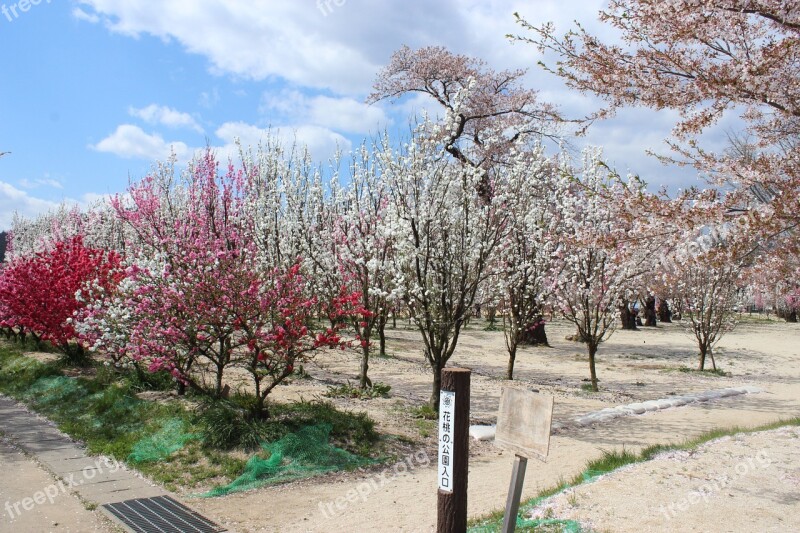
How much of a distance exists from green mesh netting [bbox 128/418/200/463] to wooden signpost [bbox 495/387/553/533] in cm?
470

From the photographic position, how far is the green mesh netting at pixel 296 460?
19.9 feet

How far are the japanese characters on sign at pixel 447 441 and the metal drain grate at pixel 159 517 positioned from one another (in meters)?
2.32

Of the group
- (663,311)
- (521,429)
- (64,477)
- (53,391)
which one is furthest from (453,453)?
(663,311)

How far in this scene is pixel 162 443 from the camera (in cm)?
704

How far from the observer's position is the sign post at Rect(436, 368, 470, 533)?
3.55 m

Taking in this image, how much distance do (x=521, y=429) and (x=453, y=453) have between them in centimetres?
45

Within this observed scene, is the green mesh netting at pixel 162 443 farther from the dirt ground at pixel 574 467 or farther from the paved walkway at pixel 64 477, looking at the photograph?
the dirt ground at pixel 574 467

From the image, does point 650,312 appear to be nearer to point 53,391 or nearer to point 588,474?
point 588,474

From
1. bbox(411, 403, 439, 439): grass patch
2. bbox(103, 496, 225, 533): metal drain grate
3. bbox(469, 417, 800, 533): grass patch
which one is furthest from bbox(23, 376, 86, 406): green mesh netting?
bbox(469, 417, 800, 533): grass patch

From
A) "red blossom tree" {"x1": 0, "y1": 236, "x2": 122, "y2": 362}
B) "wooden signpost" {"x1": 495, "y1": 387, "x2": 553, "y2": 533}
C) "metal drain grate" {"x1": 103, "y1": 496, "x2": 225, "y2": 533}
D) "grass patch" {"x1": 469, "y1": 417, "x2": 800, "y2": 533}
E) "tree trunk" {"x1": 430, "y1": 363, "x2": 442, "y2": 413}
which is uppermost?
"red blossom tree" {"x1": 0, "y1": 236, "x2": 122, "y2": 362}

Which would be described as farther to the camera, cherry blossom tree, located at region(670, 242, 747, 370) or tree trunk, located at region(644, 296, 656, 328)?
tree trunk, located at region(644, 296, 656, 328)

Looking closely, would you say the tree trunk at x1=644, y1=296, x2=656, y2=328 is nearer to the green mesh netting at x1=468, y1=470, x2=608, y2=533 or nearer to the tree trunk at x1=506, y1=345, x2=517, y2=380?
the tree trunk at x1=506, y1=345, x2=517, y2=380

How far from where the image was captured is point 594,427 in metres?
8.52

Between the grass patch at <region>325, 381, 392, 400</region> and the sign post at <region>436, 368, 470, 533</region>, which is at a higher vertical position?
the sign post at <region>436, 368, 470, 533</region>
